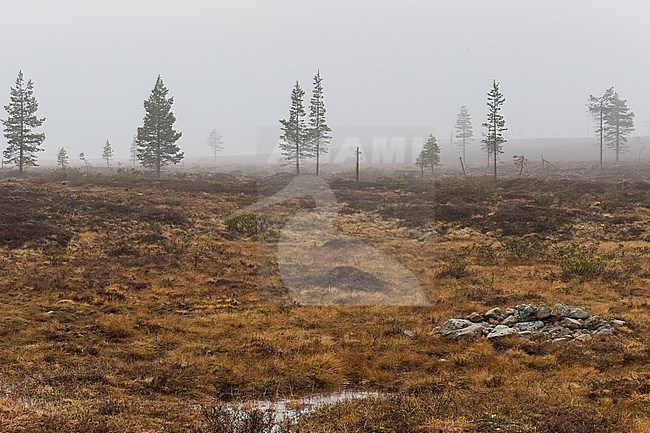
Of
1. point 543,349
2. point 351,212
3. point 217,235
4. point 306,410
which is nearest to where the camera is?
point 306,410

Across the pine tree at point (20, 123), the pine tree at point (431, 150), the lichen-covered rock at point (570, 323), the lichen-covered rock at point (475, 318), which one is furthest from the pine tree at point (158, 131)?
the lichen-covered rock at point (570, 323)

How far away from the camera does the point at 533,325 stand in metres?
11.0

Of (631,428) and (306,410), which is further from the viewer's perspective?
(306,410)

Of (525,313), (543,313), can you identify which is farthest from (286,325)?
(543,313)

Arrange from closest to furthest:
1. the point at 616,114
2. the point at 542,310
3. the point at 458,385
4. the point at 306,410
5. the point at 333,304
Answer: the point at 306,410, the point at 458,385, the point at 542,310, the point at 333,304, the point at 616,114

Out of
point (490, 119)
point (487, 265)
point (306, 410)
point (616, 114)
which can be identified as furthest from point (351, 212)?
point (616, 114)

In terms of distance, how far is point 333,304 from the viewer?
1416 cm

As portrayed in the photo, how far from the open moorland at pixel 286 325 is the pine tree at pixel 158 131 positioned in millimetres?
23107

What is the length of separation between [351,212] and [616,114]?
70.0 meters

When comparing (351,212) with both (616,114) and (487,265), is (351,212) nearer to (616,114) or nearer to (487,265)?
(487,265)

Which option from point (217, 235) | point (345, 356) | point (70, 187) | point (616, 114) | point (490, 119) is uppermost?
point (616, 114)

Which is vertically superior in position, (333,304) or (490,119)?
(490,119)

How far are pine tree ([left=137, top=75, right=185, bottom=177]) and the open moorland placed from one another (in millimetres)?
23107

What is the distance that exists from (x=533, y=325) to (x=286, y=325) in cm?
675
